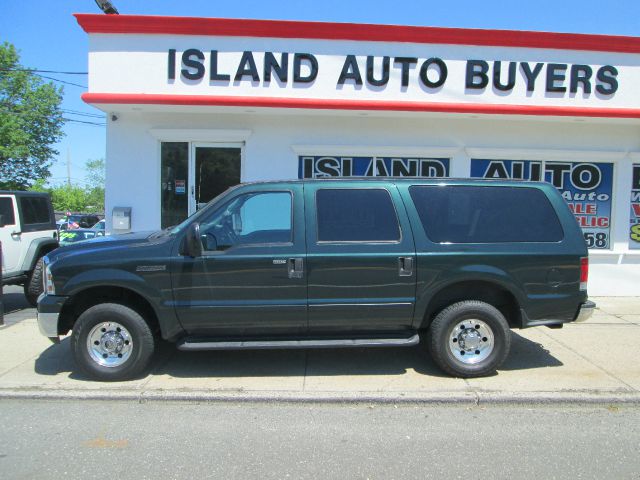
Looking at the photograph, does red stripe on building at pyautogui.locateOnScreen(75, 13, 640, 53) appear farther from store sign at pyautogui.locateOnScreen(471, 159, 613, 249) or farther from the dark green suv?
the dark green suv

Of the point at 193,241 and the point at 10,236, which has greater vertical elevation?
the point at 193,241

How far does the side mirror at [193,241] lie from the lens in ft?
14.6

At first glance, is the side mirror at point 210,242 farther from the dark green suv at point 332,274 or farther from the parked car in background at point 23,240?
the parked car in background at point 23,240

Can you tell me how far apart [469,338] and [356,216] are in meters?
1.65

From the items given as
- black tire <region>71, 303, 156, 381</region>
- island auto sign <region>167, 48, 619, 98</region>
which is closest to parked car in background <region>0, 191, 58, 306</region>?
island auto sign <region>167, 48, 619, 98</region>

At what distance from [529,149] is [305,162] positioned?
4038mm

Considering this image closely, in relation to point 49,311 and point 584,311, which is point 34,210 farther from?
point 584,311

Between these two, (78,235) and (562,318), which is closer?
(562,318)

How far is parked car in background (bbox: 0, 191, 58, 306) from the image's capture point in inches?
310

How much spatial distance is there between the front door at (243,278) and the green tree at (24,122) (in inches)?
1499

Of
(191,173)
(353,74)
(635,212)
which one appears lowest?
(635,212)

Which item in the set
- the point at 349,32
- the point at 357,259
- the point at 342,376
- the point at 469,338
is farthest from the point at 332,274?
the point at 349,32

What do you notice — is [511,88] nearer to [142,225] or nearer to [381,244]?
[381,244]

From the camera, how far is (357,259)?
15.4 ft
